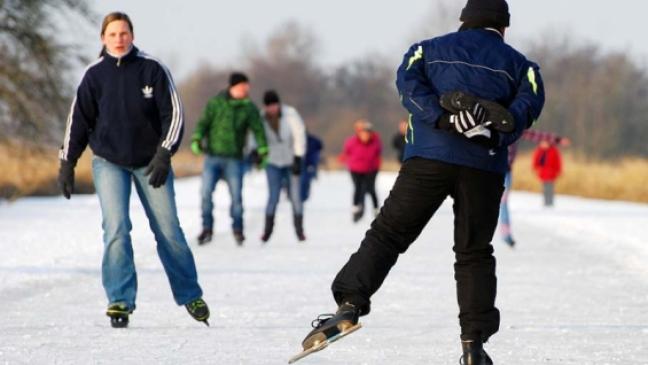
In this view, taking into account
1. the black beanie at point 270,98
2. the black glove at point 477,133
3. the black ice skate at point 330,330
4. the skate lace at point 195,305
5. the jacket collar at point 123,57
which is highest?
the jacket collar at point 123,57

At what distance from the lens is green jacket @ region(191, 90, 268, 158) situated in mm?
12992

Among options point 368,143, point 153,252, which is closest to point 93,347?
point 153,252

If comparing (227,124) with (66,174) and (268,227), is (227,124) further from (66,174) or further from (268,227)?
(66,174)

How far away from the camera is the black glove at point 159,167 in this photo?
6.63 metres

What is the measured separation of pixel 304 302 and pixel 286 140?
6.07 m

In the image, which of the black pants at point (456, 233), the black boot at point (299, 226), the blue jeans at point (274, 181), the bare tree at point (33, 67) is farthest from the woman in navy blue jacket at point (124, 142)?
the bare tree at point (33, 67)

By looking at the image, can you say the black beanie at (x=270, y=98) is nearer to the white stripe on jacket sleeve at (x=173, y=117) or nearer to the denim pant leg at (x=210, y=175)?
the denim pant leg at (x=210, y=175)

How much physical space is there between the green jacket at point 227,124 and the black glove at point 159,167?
6.26 metres

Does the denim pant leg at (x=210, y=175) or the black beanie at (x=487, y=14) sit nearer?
the black beanie at (x=487, y=14)

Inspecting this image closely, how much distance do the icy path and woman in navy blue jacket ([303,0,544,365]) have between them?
491mm

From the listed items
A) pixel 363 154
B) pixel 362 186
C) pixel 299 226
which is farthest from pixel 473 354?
→ pixel 363 154

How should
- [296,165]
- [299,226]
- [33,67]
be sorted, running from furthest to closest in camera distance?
[33,67]
[299,226]
[296,165]

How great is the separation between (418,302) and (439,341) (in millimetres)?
1946

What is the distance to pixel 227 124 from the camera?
42.6 feet
